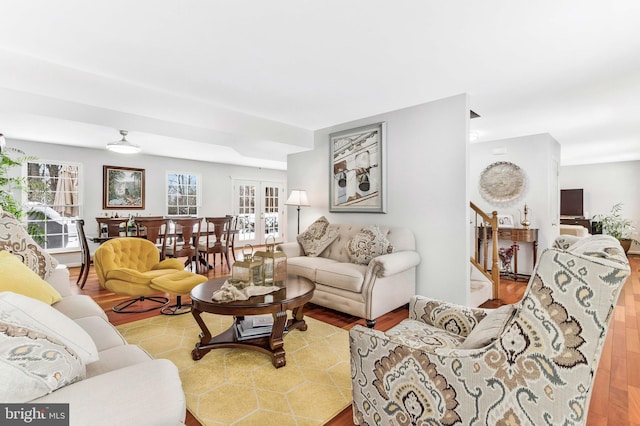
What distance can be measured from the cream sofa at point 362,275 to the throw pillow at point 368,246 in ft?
0.27

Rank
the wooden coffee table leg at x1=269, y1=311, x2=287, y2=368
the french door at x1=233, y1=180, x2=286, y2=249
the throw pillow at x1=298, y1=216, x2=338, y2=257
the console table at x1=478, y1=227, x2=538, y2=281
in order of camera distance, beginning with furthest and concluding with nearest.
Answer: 1. the french door at x1=233, y1=180, x2=286, y2=249
2. the console table at x1=478, y1=227, x2=538, y2=281
3. the throw pillow at x1=298, y1=216, x2=338, y2=257
4. the wooden coffee table leg at x1=269, y1=311, x2=287, y2=368

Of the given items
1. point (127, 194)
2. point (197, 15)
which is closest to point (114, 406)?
point (197, 15)

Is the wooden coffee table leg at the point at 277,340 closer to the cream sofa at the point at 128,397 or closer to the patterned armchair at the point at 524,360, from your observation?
the patterned armchair at the point at 524,360

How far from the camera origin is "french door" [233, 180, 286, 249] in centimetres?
831

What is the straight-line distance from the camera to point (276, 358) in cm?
217

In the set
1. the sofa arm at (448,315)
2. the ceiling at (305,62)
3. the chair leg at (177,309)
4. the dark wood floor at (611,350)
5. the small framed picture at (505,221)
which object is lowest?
the dark wood floor at (611,350)

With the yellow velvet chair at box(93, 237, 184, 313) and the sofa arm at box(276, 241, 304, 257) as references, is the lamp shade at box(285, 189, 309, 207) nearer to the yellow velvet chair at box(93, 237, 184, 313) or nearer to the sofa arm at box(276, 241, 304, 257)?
the sofa arm at box(276, 241, 304, 257)

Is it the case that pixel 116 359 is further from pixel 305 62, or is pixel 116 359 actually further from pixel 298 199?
pixel 298 199

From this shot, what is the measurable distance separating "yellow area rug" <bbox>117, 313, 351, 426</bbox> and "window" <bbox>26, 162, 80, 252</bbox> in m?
4.12

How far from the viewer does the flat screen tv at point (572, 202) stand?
7699 mm

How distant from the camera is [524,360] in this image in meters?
1.08

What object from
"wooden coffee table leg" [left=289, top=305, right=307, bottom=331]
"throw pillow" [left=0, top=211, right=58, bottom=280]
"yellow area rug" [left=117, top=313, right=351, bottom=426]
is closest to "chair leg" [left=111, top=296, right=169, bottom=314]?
"yellow area rug" [left=117, top=313, right=351, bottom=426]

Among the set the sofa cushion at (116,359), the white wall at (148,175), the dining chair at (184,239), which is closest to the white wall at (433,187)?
the dining chair at (184,239)

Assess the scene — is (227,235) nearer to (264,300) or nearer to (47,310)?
(264,300)
